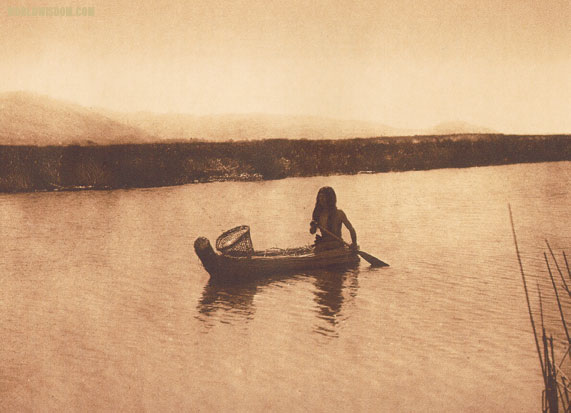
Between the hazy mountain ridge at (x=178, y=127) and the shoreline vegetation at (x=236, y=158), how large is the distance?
110 millimetres

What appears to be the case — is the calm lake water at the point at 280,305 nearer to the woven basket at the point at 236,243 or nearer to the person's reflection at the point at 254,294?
the person's reflection at the point at 254,294

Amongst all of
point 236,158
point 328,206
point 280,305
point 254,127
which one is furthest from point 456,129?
point 236,158

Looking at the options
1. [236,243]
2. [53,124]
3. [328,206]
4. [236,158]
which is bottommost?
[236,243]

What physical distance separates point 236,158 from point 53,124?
6.58ft

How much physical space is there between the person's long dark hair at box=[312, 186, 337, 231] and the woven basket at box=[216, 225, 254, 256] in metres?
0.54

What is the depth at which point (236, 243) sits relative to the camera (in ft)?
14.6

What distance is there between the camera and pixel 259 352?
314 cm

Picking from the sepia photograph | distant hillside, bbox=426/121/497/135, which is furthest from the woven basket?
distant hillside, bbox=426/121/497/135

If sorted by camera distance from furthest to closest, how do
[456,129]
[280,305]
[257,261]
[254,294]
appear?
[456,129] → [257,261] → [254,294] → [280,305]

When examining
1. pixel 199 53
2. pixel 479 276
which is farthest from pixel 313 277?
pixel 199 53

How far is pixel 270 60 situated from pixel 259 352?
1967 millimetres

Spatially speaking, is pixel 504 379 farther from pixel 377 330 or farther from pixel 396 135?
pixel 396 135

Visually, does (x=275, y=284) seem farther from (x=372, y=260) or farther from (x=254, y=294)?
(x=372, y=260)

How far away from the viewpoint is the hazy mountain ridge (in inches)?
162
